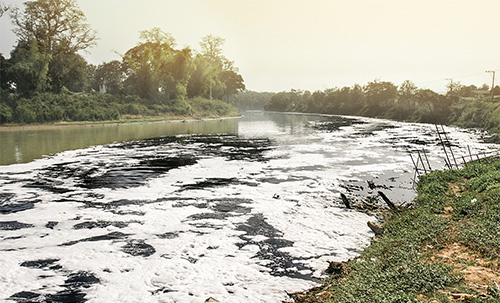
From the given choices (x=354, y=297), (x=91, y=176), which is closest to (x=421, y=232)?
(x=354, y=297)

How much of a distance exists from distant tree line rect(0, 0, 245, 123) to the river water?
2856 centimetres

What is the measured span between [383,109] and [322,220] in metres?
83.1

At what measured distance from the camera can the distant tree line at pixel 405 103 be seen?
138 feet

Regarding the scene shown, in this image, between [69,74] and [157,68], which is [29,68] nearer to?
[69,74]

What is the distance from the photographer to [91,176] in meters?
13.8

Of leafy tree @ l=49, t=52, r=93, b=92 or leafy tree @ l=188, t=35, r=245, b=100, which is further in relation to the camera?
leafy tree @ l=188, t=35, r=245, b=100

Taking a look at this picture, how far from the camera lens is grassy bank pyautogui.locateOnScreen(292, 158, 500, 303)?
163 inches

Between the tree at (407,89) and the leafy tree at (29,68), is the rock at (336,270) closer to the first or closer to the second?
the leafy tree at (29,68)

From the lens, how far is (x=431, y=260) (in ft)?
16.9

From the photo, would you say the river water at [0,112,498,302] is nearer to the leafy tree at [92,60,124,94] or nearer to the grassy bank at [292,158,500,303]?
the grassy bank at [292,158,500,303]

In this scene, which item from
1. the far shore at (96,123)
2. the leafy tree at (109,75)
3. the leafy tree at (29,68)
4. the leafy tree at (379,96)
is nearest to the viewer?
the far shore at (96,123)

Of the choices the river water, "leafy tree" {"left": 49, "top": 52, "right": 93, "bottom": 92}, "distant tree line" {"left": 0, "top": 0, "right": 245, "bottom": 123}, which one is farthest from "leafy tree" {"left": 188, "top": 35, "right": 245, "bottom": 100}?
the river water

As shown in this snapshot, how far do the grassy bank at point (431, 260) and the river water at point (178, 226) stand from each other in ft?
2.10

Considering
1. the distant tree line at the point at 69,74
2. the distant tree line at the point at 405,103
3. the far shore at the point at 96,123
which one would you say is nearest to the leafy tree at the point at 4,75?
the distant tree line at the point at 69,74
